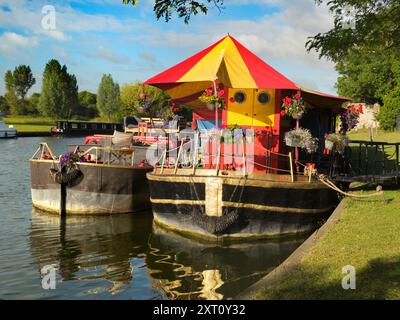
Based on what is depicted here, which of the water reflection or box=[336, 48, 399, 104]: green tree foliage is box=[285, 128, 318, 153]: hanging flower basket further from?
box=[336, 48, 399, 104]: green tree foliage

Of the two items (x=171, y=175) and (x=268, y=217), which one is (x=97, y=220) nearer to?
(x=171, y=175)

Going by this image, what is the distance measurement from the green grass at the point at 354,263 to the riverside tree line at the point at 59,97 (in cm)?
7009

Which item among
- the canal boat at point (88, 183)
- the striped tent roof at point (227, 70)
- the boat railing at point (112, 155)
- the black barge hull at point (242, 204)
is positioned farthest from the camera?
the boat railing at point (112, 155)

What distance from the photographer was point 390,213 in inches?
443

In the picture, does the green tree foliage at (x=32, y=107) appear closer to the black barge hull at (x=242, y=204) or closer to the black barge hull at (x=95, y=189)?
the black barge hull at (x=95, y=189)

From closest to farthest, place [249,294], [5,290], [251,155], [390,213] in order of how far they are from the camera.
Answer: [249,294]
[5,290]
[390,213]
[251,155]

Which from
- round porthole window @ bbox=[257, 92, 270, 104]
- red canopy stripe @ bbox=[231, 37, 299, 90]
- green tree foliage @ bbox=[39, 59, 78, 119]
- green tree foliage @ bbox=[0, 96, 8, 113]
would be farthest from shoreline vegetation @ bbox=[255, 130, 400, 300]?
green tree foliage @ bbox=[0, 96, 8, 113]

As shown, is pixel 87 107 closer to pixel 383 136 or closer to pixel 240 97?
pixel 383 136

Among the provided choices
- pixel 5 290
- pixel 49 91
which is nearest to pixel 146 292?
pixel 5 290

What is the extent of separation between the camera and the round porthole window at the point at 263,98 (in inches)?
555

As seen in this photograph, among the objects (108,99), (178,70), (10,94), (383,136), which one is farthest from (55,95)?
(178,70)

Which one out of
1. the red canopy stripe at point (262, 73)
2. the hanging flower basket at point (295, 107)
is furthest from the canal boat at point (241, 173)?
the hanging flower basket at point (295, 107)

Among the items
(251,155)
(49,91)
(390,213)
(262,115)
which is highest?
(49,91)

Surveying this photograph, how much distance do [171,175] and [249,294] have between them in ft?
21.1
